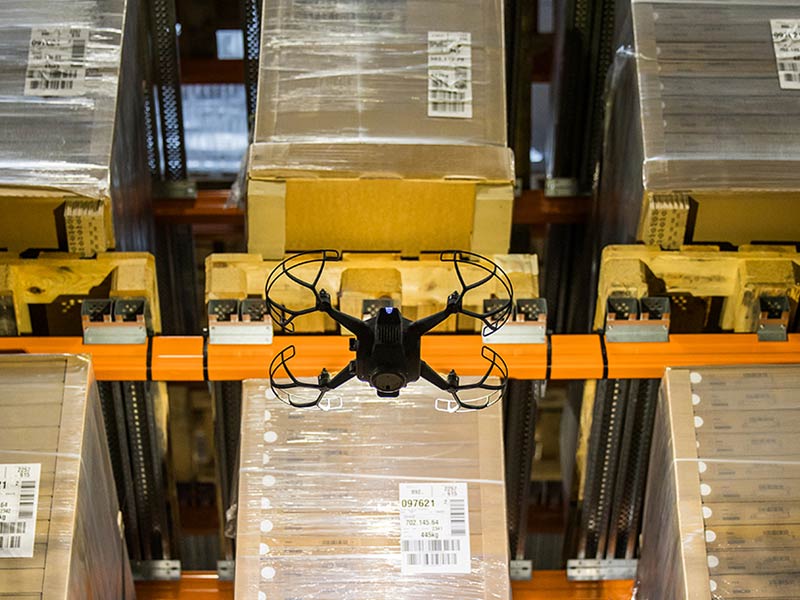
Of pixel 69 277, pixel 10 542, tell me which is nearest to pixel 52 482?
pixel 10 542

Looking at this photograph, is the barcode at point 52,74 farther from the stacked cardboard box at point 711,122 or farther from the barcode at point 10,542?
the stacked cardboard box at point 711,122

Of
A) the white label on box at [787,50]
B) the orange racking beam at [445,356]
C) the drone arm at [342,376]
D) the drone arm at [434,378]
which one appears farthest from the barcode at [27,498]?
the white label on box at [787,50]

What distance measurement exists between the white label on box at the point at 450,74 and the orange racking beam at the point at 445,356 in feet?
2.33

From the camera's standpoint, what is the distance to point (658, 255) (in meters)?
3.30

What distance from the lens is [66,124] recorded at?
3221 millimetres

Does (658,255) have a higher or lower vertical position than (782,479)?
higher

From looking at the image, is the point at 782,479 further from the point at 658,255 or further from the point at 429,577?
the point at 429,577

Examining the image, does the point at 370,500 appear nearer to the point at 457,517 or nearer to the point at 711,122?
the point at 457,517

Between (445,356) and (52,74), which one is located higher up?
(52,74)

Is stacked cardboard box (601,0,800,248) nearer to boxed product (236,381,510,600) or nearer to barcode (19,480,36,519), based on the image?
boxed product (236,381,510,600)

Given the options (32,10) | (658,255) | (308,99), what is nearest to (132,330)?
(308,99)

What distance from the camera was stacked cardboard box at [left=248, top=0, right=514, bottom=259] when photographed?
126 inches

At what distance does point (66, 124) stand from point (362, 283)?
1013mm

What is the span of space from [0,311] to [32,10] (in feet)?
3.20
